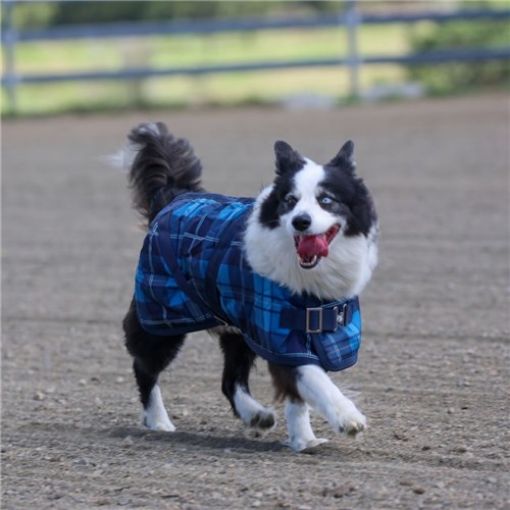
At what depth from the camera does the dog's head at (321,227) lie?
5.61m

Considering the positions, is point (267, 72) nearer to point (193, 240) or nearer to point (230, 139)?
point (230, 139)

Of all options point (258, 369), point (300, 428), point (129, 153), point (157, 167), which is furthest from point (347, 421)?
point (258, 369)

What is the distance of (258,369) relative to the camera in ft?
25.7

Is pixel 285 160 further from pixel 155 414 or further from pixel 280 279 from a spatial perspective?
pixel 155 414

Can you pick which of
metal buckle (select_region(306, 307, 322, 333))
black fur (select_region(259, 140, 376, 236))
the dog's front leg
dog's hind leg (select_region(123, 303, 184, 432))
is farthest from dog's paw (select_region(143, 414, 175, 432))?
black fur (select_region(259, 140, 376, 236))

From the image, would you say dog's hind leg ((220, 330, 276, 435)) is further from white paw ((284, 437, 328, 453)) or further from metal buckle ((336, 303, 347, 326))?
metal buckle ((336, 303, 347, 326))

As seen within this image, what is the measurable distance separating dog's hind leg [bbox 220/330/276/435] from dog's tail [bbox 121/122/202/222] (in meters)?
0.86

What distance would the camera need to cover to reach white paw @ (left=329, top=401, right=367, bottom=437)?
5.55 metres

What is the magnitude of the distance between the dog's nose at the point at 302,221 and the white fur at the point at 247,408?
1.18 meters

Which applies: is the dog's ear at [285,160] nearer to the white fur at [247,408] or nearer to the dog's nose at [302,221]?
the dog's nose at [302,221]

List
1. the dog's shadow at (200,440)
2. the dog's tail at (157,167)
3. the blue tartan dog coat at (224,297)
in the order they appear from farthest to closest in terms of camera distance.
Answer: the dog's tail at (157,167) < the dog's shadow at (200,440) < the blue tartan dog coat at (224,297)

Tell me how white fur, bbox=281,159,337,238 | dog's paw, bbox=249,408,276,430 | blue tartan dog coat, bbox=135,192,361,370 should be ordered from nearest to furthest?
white fur, bbox=281,159,337,238 < blue tartan dog coat, bbox=135,192,361,370 < dog's paw, bbox=249,408,276,430

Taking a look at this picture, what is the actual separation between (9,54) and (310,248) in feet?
58.3

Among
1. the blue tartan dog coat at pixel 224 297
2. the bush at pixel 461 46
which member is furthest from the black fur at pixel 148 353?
the bush at pixel 461 46
